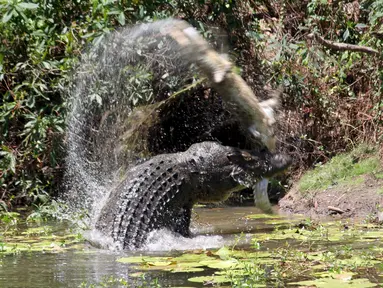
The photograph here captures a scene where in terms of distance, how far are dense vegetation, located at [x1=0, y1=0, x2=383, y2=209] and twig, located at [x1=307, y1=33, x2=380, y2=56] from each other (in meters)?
0.01

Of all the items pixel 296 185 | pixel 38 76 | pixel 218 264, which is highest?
pixel 38 76

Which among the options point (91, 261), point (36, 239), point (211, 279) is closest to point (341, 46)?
point (36, 239)

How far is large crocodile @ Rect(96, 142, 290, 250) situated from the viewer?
22.5ft

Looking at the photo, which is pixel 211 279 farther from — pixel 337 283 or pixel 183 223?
pixel 183 223

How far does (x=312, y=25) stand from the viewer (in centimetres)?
1036

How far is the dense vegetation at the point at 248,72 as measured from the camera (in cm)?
975

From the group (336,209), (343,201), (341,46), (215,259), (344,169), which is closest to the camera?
(215,259)

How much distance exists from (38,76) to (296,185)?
3499mm

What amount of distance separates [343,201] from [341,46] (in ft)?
6.71

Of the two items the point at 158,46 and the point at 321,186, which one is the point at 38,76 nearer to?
the point at 158,46

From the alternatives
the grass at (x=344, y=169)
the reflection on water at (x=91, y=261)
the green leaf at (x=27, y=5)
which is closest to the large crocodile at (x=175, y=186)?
the reflection on water at (x=91, y=261)

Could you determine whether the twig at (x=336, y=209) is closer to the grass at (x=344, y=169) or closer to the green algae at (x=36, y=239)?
the grass at (x=344, y=169)

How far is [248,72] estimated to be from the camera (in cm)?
1035

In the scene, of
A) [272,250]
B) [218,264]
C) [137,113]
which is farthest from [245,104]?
[137,113]
